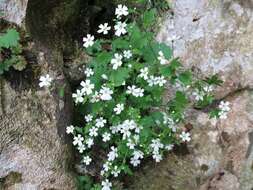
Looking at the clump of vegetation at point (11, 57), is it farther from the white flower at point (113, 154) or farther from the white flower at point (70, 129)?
the white flower at point (113, 154)

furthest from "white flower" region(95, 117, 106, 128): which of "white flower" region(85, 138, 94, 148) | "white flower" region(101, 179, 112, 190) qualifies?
"white flower" region(101, 179, 112, 190)

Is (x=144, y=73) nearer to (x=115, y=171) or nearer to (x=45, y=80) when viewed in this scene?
(x=45, y=80)

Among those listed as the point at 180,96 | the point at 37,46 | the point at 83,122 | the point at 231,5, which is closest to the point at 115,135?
the point at 83,122

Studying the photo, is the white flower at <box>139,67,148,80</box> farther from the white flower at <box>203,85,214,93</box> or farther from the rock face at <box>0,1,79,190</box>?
the rock face at <box>0,1,79,190</box>

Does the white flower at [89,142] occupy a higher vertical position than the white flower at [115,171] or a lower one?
higher

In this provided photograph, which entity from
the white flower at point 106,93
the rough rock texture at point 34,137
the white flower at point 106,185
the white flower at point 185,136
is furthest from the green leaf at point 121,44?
the white flower at point 106,185

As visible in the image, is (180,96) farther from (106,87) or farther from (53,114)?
(53,114)
